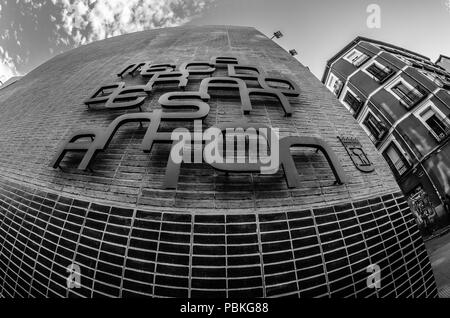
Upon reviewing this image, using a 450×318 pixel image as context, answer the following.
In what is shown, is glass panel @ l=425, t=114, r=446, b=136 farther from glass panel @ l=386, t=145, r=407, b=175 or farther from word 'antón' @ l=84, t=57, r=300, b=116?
word 'antón' @ l=84, t=57, r=300, b=116

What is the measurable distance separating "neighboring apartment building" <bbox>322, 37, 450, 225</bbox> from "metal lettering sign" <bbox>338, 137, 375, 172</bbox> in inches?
414

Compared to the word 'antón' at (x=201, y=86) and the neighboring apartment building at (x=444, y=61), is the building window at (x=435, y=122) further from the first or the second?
the word 'antón' at (x=201, y=86)

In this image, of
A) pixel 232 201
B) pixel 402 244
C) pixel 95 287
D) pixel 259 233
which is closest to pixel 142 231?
pixel 95 287

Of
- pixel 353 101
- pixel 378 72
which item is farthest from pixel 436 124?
pixel 378 72

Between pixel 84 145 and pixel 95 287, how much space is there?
76.4 inches

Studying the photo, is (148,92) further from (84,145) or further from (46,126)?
(46,126)

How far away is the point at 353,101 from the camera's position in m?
14.1

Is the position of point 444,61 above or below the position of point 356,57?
below

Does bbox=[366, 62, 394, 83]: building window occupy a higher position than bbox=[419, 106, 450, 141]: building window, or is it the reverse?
bbox=[366, 62, 394, 83]: building window

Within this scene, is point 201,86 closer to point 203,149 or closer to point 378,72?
point 203,149

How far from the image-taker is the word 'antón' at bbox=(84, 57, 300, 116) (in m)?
3.49

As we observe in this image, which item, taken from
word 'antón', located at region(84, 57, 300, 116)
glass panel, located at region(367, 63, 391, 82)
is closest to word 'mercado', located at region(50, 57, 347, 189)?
word 'antón', located at region(84, 57, 300, 116)

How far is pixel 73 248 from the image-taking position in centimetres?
217

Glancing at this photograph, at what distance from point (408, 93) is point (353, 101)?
307 cm
